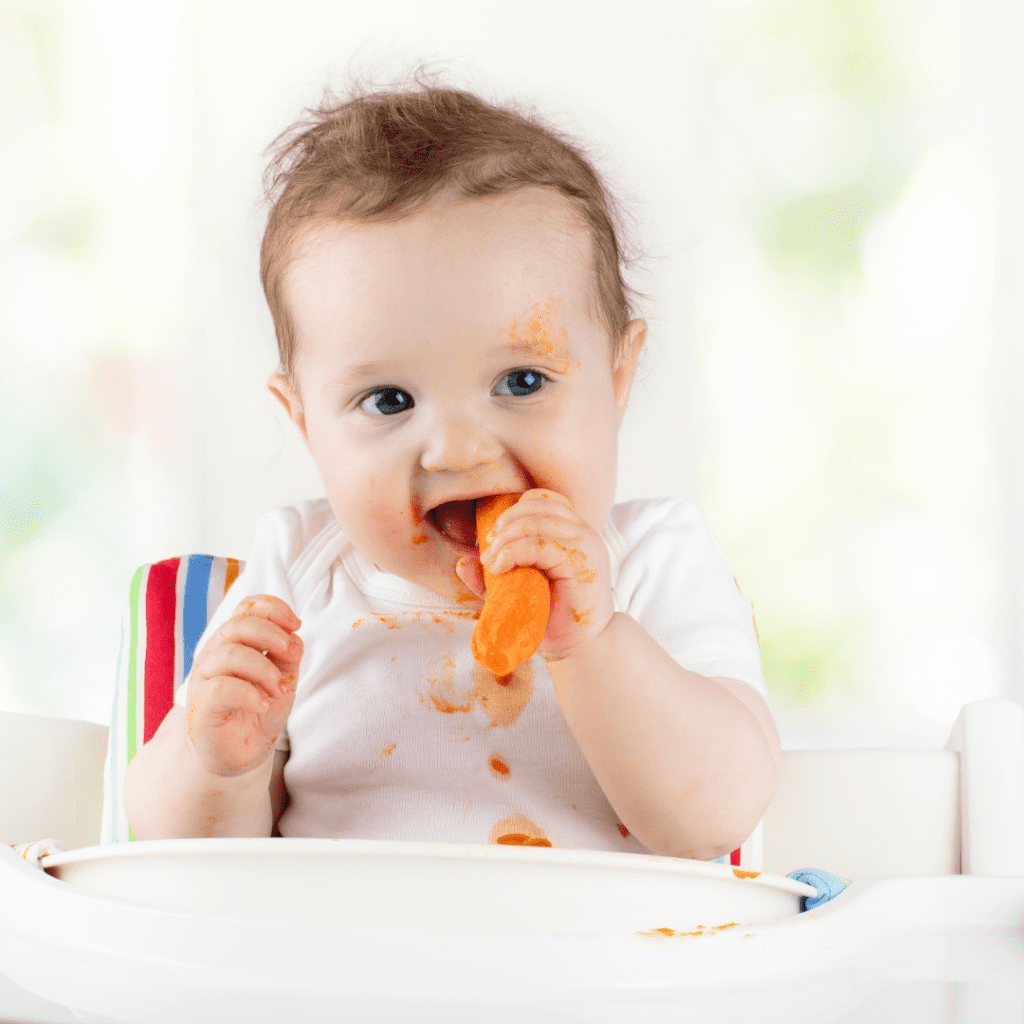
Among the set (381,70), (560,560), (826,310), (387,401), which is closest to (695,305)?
(826,310)

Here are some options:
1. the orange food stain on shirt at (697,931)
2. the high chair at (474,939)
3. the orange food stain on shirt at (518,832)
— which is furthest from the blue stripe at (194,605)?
the orange food stain on shirt at (697,931)

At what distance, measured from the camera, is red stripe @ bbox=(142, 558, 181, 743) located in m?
0.99

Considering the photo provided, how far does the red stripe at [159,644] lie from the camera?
99cm

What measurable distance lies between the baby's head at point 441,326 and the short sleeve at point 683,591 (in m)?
0.08

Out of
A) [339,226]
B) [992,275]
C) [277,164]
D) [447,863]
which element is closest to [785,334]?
[992,275]

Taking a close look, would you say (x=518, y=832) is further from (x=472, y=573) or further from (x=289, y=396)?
(x=289, y=396)

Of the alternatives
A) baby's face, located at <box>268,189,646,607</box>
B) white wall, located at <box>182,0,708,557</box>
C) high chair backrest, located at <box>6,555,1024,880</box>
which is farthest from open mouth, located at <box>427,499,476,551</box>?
white wall, located at <box>182,0,708,557</box>

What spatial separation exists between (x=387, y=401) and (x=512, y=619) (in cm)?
23

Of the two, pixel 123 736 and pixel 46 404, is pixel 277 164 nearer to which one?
pixel 123 736

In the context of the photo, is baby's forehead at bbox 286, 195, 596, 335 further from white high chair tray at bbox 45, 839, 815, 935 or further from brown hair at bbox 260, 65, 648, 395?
white high chair tray at bbox 45, 839, 815, 935

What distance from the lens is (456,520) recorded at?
777mm

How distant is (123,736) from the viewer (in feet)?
3.22

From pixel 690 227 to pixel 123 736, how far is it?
50.0 inches

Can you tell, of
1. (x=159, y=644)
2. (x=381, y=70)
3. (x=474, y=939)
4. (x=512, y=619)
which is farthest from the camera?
(x=381, y=70)
